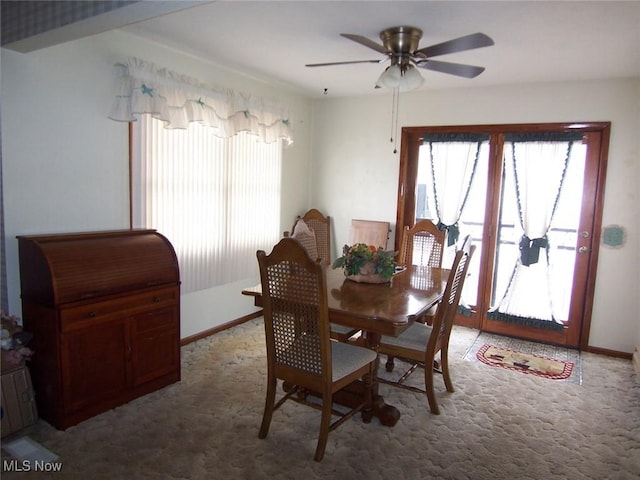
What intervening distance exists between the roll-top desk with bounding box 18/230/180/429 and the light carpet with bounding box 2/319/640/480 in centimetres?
14

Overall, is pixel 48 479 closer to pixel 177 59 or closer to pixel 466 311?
pixel 177 59

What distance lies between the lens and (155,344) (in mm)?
2879

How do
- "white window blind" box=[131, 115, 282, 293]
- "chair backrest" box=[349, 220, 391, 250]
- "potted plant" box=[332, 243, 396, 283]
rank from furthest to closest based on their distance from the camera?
"chair backrest" box=[349, 220, 391, 250] → "white window blind" box=[131, 115, 282, 293] → "potted plant" box=[332, 243, 396, 283]

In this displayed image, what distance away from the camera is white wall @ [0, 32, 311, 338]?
250cm

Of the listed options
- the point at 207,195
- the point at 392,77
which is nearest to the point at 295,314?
the point at 392,77

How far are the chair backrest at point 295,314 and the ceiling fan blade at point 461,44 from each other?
133 centimetres

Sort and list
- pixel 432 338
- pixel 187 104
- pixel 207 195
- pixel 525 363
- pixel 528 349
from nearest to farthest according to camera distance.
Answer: pixel 432 338 → pixel 187 104 → pixel 525 363 → pixel 207 195 → pixel 528 349

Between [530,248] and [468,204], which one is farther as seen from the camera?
[468,204]

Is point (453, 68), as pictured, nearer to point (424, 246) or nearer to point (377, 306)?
point (377, 306)

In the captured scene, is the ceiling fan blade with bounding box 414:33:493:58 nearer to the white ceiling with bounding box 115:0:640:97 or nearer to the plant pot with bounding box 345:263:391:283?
the white ceiling with bounding box 115:0:640:97

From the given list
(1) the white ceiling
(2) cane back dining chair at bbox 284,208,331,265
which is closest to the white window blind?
(2) cane back dining chair at bbox 284,208,331,265

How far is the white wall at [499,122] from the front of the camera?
379cm

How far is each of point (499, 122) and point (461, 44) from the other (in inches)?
85.0

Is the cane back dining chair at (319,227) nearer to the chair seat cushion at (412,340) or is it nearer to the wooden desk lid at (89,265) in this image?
the chair seat cushion at (412,340)
